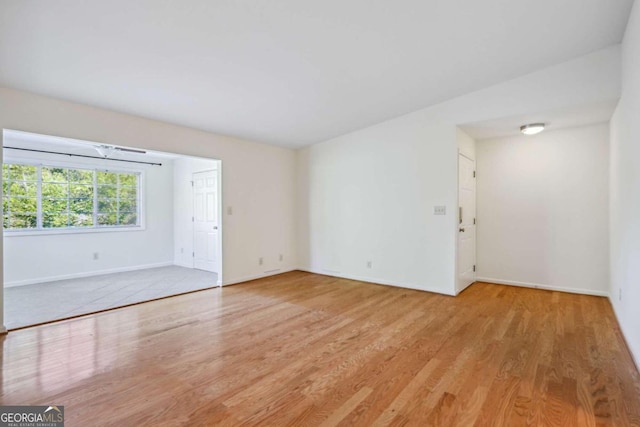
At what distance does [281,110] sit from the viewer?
4180 millimetres

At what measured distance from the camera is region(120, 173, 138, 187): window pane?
6.26m

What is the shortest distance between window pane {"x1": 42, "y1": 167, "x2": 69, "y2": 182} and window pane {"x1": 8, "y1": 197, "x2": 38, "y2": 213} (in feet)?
1.36

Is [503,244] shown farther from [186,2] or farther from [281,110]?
[186,2]

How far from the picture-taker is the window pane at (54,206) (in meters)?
5.29

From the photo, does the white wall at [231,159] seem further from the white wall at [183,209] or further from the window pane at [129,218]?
the window pane at [129,218]

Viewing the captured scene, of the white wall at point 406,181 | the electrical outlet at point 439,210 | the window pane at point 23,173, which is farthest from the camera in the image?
the window pane at point 23,173

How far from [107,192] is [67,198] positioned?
646 mm

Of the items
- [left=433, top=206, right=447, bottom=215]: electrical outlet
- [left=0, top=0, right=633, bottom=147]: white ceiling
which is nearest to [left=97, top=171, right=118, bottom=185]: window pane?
[left=0, top=0, right=633, bottom=147]: white ceiling

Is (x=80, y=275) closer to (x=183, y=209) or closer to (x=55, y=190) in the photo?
(x=55, y=190)

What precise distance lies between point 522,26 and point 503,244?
130 inches

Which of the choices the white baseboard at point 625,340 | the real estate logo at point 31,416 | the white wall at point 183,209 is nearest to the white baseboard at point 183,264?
the white wall at point 183,209

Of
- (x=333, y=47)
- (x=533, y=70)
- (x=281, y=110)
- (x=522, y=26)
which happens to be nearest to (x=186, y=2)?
(x=333, y=47)

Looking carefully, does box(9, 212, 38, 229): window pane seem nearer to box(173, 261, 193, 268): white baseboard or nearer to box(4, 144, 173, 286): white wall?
box(4, 144, 173, 286): white wall

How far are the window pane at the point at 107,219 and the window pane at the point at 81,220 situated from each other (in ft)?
0.47
